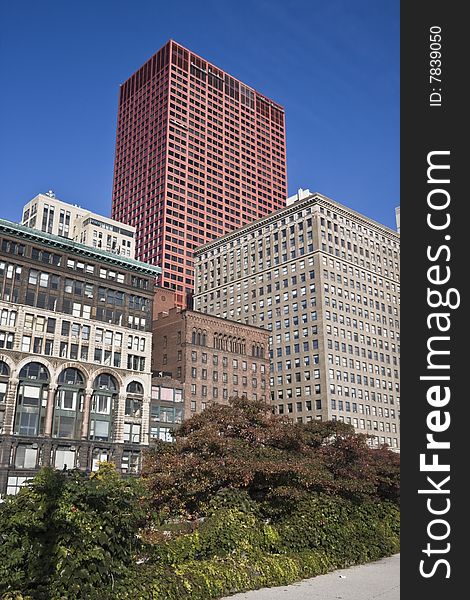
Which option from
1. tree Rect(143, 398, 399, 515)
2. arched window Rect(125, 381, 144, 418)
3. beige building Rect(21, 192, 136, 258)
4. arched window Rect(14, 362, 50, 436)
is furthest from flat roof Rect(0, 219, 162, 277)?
beige building Rect(21, 192, 136, 258)

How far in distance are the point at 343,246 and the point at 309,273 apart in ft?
35.2

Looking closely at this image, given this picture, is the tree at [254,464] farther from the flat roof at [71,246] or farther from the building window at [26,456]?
the flat roof at [71,246]

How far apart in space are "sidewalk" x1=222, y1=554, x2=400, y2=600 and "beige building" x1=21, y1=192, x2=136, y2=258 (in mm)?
128865

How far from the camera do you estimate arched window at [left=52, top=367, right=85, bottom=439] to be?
69562mm

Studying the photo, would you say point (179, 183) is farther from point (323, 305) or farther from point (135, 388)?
point (135, 388)

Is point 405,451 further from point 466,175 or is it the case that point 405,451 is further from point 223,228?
point 223,228

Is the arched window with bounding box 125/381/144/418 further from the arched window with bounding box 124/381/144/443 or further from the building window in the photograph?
the building window

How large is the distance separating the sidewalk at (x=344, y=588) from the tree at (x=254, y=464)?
372 centimetres

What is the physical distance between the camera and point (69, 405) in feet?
232

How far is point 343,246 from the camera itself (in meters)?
123

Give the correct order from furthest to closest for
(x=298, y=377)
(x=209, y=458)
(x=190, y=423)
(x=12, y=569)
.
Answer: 1. (x=298, y=377)
2. (x=190, y=423)
3. (x=209, y=458)
4. (x=12, y=569)

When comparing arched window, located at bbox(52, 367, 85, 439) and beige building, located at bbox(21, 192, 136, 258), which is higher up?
beige building, located at bbox(21, 192, 136, 258)

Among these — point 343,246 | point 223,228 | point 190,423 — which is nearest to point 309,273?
point 343,246

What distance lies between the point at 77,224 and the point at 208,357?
80027 mm
